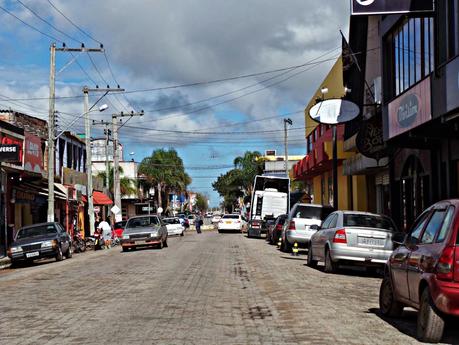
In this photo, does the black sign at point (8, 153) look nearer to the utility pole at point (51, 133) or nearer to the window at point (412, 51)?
the utility pole at point (51, 133)

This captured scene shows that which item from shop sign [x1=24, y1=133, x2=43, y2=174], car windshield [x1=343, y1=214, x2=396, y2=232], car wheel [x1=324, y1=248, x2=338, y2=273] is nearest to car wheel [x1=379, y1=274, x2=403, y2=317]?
car wheel [x1=324, y1=248, x2=338, y2=273]

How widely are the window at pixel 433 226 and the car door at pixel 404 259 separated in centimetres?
18

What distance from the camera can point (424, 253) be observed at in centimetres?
769

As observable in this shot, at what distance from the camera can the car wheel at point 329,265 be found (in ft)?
52.8

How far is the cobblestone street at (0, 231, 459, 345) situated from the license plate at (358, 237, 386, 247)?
2.74 ft

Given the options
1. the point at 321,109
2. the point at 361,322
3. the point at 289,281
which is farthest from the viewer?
the point at 321,109

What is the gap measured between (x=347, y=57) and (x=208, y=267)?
667 inches

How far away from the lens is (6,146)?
1105 inches

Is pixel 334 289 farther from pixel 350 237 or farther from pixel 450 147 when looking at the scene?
pixel 450 147

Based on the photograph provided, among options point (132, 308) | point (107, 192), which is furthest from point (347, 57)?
point (107, 192)

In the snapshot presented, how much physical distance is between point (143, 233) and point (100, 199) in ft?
87.4

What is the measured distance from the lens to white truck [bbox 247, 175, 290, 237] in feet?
140

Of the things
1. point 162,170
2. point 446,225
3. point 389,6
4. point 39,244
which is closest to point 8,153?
point 39,244

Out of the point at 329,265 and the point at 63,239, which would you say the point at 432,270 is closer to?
the point at 329,265
